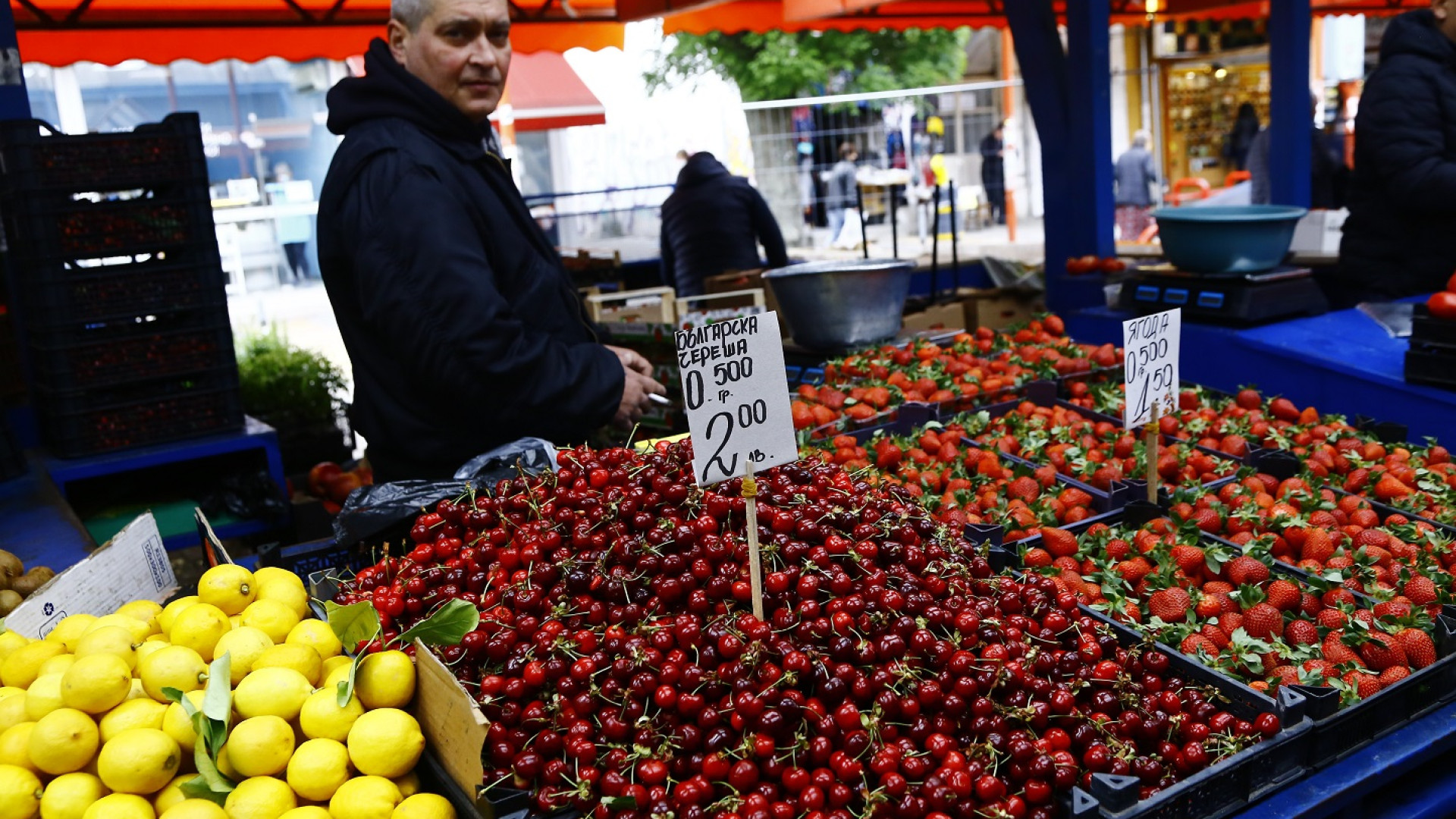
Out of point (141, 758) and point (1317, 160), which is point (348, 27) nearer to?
point (141, 758)

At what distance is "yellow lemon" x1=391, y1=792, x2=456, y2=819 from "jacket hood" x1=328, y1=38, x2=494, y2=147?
1840 mm

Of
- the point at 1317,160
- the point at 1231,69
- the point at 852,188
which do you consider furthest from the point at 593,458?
the point at 1231,69

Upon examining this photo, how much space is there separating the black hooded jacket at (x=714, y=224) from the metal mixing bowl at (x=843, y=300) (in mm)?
3116

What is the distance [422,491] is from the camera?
2.53 m

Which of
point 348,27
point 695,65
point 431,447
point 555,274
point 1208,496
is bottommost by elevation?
point 1208,496

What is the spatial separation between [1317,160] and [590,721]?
31.9 feet

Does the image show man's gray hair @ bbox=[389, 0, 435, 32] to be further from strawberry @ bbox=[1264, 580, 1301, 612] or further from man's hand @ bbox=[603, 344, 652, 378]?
strawberry @ bbox=[1264, 580, 1301, 612]

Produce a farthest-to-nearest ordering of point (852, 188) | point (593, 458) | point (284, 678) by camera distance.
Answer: point (852, 188), point (593, 458), point (284, 678)

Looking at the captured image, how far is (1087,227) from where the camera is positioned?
20.1 feet

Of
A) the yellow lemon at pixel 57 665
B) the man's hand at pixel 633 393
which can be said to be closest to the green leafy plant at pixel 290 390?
the man's hand at pixel 633 393

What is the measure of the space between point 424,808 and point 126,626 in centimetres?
79

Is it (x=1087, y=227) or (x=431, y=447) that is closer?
(x=431, y=447)

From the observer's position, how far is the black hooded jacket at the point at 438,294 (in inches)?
106

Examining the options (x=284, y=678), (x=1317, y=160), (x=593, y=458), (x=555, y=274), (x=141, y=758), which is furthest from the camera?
(x=1317, y=160)
